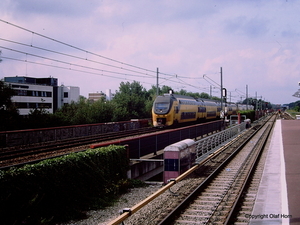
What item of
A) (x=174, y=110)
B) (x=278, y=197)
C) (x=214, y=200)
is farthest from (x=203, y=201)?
(x=174, y=110)

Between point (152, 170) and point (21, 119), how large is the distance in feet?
46.1

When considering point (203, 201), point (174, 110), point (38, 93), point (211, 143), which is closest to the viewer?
point (203, 201)

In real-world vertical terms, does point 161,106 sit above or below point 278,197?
above

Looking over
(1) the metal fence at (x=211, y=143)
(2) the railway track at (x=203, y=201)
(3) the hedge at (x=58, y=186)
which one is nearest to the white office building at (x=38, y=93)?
(1) the metal fence at (x=211, y=143)

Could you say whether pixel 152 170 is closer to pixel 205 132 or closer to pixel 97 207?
pixel 97 207

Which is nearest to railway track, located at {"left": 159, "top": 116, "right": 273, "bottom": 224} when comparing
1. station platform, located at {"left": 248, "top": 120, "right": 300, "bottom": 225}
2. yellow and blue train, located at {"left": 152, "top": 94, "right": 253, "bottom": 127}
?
station platform, located at {"left": 248, "top": 120, "right": 300, "bottom": 225}

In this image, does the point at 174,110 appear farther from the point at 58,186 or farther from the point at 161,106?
the point at 58,186

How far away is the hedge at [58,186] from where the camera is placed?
809 cm

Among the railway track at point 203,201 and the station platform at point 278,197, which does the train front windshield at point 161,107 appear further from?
the station platform at point 278,197

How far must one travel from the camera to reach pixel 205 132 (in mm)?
30453

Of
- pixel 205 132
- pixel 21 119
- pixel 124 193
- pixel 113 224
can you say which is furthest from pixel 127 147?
pixel 205 132

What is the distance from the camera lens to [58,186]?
967cm

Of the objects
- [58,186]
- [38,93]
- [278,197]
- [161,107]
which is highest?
[38,93]

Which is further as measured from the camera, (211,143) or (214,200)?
(211,143)
